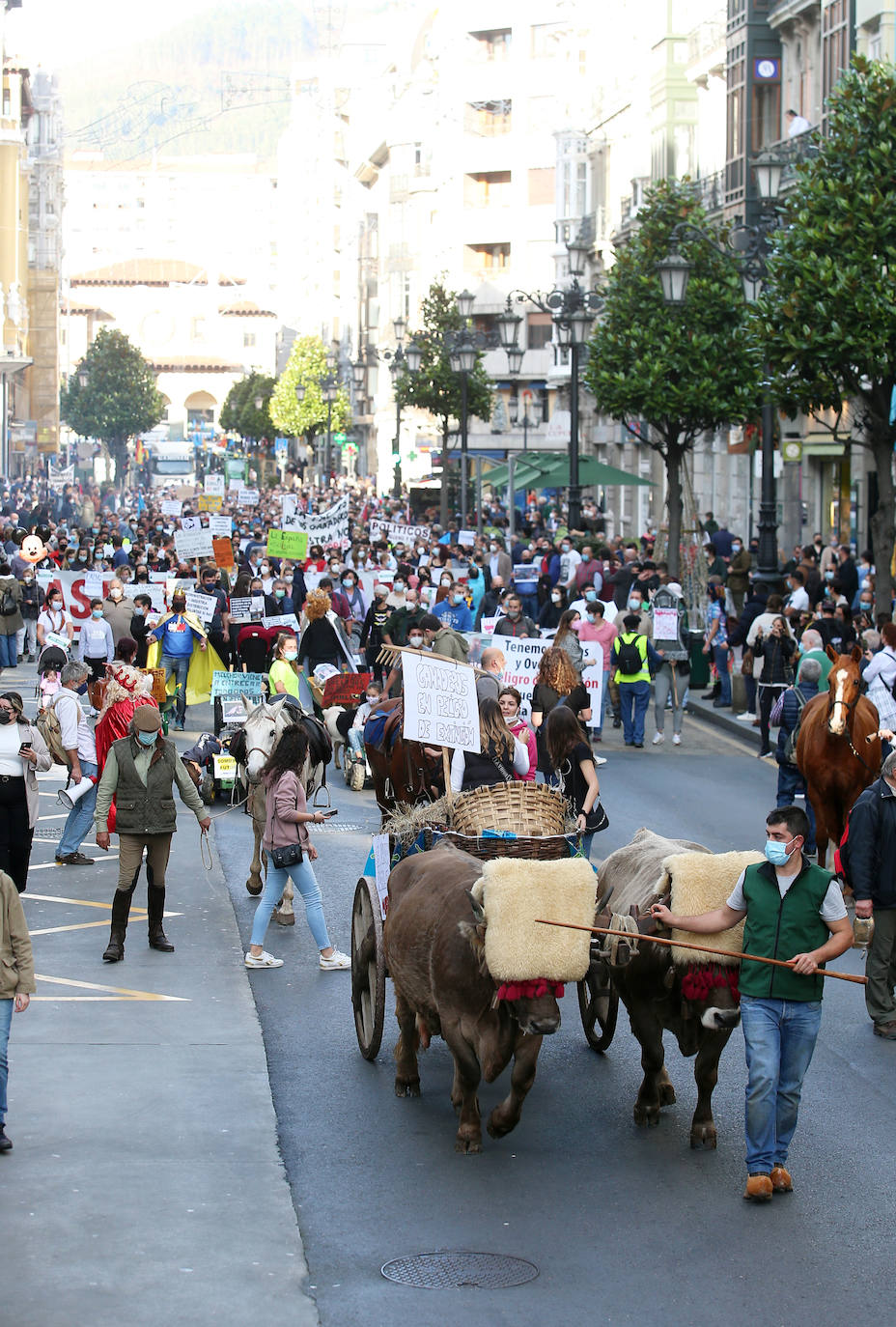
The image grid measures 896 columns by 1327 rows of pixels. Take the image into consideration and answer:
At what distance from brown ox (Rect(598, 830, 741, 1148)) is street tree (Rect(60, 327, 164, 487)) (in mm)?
134042

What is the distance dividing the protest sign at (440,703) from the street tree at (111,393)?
131617 millimetres

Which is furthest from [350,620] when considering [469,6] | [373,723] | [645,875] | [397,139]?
[397,139]

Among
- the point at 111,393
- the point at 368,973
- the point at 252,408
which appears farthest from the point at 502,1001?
the point at 111,393

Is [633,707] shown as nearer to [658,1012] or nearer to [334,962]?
[334,962]

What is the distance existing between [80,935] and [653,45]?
45756mm

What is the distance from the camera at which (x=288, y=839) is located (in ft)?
40.1

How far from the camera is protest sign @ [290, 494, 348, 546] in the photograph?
116ft

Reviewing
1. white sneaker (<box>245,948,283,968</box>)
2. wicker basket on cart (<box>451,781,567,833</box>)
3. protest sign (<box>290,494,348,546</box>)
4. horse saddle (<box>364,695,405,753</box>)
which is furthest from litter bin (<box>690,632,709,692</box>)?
wicker basket on cart (<box>451,781,567,833</box>)

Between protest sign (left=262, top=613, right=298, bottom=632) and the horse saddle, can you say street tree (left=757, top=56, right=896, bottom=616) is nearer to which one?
protest sign (left=262, top=613, right=298, bottom=632)

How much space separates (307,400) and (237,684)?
8454 centimetres

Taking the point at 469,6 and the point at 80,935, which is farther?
the point at 469,6

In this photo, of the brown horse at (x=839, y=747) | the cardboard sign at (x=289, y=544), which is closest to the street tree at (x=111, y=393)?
the cardboard sign at (x=289, y=544)

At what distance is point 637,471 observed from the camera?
62406mm

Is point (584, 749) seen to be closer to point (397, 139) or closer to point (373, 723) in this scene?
point (373, 723)
